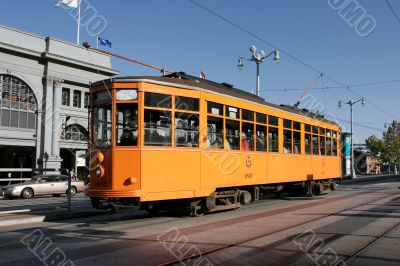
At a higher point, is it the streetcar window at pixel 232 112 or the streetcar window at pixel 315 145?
the streetcar window at pixel 232 112

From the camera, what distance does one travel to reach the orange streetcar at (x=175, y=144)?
1045 centimetres

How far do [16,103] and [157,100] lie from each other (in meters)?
25.7

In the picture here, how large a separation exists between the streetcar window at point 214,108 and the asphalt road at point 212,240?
2.77 metres

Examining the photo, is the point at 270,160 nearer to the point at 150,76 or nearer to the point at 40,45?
the point at 150,76

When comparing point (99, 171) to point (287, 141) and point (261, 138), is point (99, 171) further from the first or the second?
point (287, 141)

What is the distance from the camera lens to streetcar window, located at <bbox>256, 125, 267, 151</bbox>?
14.1 m

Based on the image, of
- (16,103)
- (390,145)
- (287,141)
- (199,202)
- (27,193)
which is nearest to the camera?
(199,202)

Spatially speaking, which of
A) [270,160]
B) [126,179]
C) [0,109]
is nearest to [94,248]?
[126,179]

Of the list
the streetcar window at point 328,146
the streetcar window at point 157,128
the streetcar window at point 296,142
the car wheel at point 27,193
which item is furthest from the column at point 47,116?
the streetcar window at point 157,128

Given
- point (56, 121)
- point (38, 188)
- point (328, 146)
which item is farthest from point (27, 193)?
point (328, 146)

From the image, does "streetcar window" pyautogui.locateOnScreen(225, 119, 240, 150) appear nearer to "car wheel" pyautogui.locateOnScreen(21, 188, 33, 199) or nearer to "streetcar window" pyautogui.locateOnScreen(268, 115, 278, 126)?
"streetcar window" pyautogui.locateOnScreen(268, 115, 278, 126)

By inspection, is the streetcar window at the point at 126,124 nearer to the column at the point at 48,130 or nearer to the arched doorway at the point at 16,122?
the arched doorway at the point at 16,122

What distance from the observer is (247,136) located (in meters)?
13.4

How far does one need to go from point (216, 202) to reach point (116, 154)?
11.7ft
